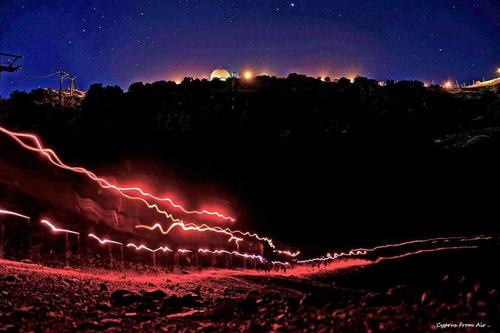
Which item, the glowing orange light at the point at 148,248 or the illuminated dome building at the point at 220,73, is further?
the illuminated dome building at the point at 220,73

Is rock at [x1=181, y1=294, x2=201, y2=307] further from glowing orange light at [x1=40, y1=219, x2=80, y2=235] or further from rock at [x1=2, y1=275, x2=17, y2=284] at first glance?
glowing orange light at [x1=40, y1=219, x2=80, y2=235]

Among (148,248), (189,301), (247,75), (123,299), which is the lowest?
(189,301)

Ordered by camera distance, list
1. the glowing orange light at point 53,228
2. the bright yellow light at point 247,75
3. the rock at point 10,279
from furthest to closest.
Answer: the bright yellow light at point 247,75
the glowing orange light at point 53,228
the rock at point 10,279

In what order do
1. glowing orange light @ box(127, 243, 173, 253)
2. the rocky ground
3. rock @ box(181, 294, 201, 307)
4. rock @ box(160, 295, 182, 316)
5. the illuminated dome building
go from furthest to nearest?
the illuminated dome building < glowing orange light @ box(127, 243, 173, 253) < rock @ box(181, 294, 201, 307) < rock @ box(160, 295, 182, 316) < the rocky ground

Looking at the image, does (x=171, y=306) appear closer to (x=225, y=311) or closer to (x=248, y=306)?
(x=225, y=311)

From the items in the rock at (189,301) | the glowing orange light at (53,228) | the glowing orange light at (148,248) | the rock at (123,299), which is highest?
the glowing orange light at (53,228)

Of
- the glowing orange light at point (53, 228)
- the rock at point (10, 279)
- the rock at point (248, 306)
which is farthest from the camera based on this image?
the glowing orange light at point (53, 228)

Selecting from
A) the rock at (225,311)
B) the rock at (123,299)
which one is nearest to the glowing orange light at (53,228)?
the rock at (123,299)

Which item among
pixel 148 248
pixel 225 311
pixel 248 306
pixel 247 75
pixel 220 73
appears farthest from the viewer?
pixel 220 73

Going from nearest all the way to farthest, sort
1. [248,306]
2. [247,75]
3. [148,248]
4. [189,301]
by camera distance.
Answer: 1. [248,306]
2. [189,301]
3. [148,248]
4. [247,75]

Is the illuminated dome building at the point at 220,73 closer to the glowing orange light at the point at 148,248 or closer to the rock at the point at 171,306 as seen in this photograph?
the glowing orange light at the point at 148,248

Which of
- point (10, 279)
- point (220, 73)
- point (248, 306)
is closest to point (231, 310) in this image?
point (248, 306)

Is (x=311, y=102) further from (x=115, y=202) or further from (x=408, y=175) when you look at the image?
(x=115, y=202)

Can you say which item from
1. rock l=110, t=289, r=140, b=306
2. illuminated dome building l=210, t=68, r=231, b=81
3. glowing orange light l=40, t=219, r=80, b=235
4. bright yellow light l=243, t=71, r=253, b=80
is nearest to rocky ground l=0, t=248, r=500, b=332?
rock l=110, t=289, r=140, b=306
